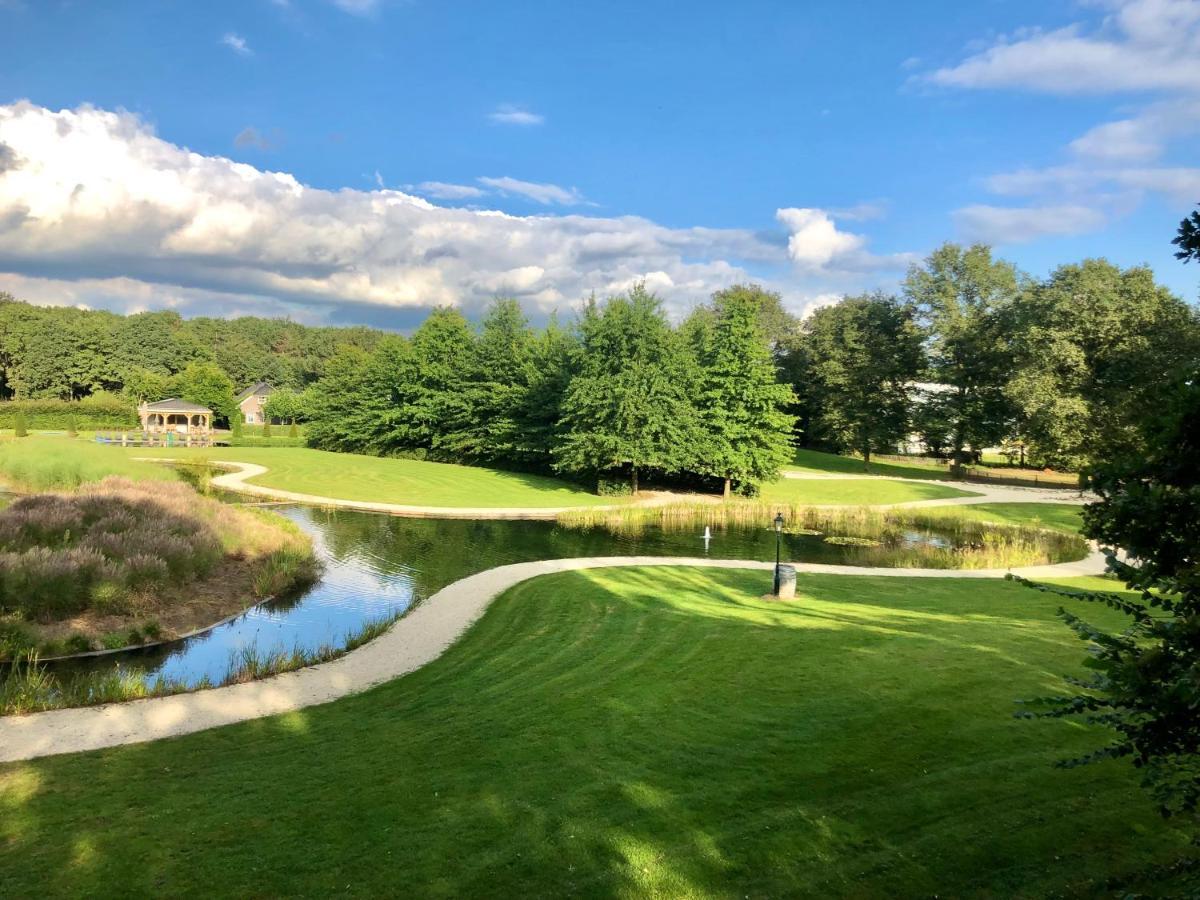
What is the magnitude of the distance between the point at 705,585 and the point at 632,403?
59.7ft

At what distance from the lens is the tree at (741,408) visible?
117ft

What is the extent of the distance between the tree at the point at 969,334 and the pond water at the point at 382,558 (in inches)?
1005

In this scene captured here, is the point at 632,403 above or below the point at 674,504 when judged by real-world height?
above

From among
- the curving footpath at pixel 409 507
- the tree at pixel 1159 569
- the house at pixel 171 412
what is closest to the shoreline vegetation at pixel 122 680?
the tree at pixel 1159 569

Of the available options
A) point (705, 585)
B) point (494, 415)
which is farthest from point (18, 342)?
point (705, 585)

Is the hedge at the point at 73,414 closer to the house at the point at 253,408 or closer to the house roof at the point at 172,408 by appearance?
the house roof at the point at 172,408

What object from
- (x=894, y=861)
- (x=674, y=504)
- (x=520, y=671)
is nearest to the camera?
(x=894, y=861)

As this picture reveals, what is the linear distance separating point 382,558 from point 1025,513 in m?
26.5

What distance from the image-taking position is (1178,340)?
2738 cm

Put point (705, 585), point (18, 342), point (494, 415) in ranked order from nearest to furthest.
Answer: point (705, 585)
point (494, 415)
point (18, 342)

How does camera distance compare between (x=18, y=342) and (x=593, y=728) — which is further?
(x=18, y=342)

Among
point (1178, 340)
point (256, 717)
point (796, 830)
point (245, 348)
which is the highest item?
point (245, 348)

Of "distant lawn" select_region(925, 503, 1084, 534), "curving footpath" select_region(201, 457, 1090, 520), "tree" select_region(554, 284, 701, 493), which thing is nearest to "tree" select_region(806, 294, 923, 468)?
"curving footpath" select_region(201, 457, 1090, 520)

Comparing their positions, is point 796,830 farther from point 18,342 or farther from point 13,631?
point 18,342
